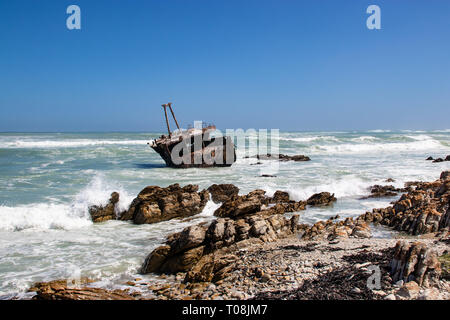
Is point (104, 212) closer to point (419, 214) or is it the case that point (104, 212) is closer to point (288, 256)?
point (288, 256)

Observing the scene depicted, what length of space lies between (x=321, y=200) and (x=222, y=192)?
4230 millimetres

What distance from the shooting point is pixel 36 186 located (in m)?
16.9

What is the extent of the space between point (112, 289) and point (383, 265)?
4948 mm

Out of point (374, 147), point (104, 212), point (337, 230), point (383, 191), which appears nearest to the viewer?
point (337, 230)

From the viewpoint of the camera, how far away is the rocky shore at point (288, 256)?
485cm

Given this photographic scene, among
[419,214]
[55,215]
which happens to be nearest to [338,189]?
[419,214]

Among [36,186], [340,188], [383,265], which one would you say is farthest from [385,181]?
[36,186]

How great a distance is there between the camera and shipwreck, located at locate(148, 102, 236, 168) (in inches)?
1021

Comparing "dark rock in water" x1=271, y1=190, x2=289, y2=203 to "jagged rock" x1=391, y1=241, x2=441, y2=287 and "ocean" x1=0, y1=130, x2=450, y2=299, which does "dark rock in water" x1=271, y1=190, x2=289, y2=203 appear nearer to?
"ocean" x1=0, y1=130, x2=450, y2=299

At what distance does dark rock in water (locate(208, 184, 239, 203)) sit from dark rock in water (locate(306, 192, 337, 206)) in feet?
10.9

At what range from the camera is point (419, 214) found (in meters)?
9.11

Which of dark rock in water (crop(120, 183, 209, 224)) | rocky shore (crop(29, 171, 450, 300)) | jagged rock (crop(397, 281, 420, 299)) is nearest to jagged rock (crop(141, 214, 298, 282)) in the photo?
rocky shore (crop(29, 171, 450, 300))

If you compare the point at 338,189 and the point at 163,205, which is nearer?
the point at 163,205
